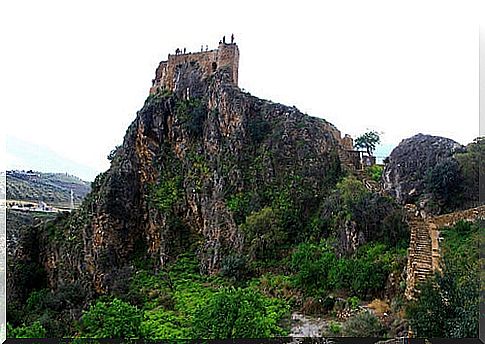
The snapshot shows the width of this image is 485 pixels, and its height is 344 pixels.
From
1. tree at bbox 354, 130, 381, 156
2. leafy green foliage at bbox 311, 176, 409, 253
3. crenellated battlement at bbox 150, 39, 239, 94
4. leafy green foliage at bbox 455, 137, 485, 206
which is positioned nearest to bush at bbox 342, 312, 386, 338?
leafy green foliage at bbox 311, 176, 409, 253

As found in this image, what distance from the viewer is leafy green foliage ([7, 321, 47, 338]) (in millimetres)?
4230

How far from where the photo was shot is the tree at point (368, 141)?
8516 mm

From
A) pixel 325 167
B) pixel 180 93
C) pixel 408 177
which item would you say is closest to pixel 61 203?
pixel 180 93

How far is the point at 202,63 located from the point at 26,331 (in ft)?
22.9

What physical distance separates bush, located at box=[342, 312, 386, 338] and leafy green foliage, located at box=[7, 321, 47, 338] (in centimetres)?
233

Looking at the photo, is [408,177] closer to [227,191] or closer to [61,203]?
[227,191]

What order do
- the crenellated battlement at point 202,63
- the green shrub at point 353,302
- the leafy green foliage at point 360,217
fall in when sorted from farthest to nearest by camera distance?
the crenellated battlement at point 202,63
the leafy green foliage at point 360,217
the green shrub at point 353,302

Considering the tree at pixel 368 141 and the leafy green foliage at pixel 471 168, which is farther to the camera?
the tree at pixel 368 141

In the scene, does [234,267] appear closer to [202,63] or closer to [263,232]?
[263,232]

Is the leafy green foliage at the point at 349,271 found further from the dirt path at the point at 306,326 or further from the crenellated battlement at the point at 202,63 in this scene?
the crenellated battlement at the point at 202,63

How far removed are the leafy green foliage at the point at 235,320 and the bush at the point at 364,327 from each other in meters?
0.51

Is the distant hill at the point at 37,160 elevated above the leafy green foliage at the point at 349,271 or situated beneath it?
elevated above

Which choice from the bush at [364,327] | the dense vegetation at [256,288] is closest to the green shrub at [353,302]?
the dense vegetation at [256,288]

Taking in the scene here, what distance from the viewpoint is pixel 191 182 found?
1001cm
